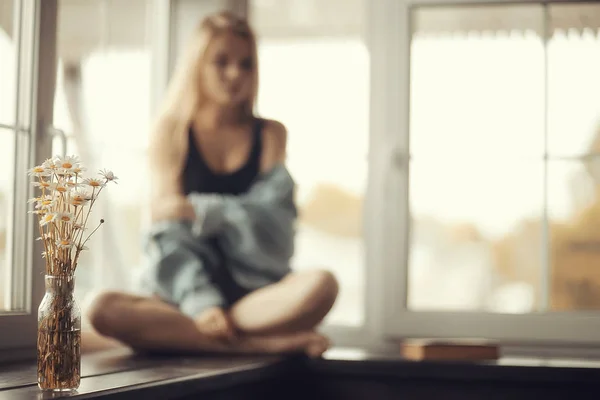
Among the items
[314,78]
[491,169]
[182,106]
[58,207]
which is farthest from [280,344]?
[314,78]

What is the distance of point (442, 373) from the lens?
2.50 m

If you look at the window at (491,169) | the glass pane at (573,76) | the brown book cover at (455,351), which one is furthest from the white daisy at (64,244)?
the glass pane at (573,76)

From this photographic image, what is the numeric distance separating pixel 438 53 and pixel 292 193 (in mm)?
722

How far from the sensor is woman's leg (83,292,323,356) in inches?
92.0

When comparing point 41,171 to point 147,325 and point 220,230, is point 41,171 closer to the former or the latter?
point 147,325

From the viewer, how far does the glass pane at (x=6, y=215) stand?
2230mm

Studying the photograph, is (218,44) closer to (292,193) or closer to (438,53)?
(292,193)

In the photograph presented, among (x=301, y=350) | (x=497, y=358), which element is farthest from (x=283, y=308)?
(x=497, y=358)

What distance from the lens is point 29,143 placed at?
2277mm

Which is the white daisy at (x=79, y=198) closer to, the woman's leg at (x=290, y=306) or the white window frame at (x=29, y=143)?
the white window frame at (x=29, y=143)

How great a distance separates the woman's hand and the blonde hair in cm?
4

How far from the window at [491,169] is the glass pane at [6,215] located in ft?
3.83

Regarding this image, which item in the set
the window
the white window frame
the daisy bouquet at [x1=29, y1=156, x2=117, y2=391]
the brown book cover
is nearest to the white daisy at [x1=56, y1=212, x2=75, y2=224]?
A: the daisy bouquet at [x1=29, y1=156, x2=117, y2=391]

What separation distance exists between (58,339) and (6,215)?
769 mm
